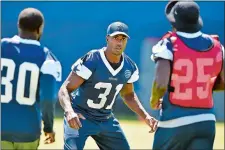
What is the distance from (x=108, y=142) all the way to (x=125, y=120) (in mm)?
9580

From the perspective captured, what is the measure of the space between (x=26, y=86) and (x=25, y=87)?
0.04ft

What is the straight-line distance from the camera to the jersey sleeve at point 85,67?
20.8 ft

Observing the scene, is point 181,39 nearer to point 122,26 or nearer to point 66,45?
point 122,26

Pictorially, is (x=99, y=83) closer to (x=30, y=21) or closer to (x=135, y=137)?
(x=30, y=21)

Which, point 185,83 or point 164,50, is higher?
point 164,50

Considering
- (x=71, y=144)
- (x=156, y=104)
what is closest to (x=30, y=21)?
(x=71, y=144)

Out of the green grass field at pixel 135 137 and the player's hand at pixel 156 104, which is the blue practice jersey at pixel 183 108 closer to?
the player's hand at pixel 156 104

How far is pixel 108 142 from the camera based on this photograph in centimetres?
665

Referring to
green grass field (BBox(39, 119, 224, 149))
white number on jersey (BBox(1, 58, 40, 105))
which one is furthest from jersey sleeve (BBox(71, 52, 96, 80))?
green grass field (BBox(39, 119, 224, 149))

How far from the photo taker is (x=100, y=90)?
6547mm

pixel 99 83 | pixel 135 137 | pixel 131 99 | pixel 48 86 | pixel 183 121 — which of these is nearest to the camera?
pixel 183 121

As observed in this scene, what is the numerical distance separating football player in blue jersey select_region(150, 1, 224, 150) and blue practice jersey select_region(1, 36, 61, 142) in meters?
1.17

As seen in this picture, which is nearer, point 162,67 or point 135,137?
point 162,67

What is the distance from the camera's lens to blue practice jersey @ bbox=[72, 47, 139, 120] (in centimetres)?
643
